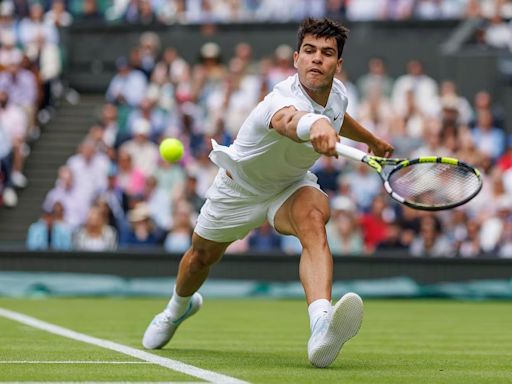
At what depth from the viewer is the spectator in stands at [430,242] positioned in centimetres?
1761

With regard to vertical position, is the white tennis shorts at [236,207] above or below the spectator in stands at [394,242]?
above

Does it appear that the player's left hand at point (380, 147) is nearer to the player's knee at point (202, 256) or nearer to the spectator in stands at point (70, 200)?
the player's knee at point (202, 256)

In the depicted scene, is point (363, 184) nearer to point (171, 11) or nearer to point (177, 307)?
point (171, 11)

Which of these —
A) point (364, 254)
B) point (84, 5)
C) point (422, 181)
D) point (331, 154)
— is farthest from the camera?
point (84, 5)

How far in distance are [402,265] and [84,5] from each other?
10492mm

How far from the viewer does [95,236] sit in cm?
1830

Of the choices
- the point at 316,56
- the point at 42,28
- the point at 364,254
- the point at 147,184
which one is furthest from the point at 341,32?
the point at 42,28

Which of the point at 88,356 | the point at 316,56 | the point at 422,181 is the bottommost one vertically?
the point at 88,356

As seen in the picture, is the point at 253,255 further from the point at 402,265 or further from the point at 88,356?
the point at 88,356

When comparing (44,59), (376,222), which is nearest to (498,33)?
(376,222)

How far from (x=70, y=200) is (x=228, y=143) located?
2.45 meters

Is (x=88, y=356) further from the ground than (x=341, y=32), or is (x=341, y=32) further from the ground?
(x=341, y=32)

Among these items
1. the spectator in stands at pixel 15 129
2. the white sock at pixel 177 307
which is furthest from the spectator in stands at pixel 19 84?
the white sock at pixel 177 307

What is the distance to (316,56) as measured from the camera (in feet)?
26.1
